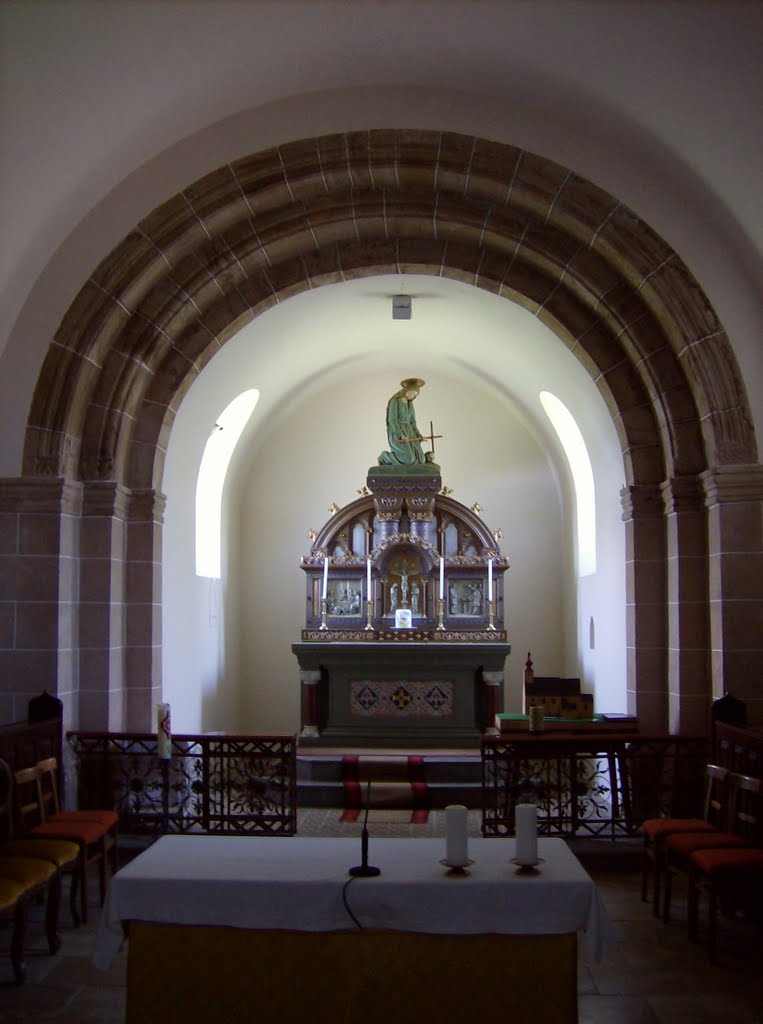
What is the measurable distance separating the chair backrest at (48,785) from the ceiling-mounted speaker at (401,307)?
5710mm

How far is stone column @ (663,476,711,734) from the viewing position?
28.1ft

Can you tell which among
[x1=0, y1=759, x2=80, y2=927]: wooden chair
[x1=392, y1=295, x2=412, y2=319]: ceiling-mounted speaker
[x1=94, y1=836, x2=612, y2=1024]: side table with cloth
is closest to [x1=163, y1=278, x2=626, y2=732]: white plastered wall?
[x1=392, y1=295, x2=412, y2=319]: ceiling-mounted speaker

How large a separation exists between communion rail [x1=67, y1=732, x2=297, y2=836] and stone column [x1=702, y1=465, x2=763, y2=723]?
3135 millimetres

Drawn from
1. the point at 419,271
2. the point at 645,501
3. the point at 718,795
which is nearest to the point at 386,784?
the point at 645,501

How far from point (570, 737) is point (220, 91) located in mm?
4968

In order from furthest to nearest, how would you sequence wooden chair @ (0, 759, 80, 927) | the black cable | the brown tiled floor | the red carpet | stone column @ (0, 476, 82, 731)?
the red carpet < stone column @ (0, 476, 82, 731) < wooden chair @ (0, 759, 80, 927) < the brown tiled floor < the black cable

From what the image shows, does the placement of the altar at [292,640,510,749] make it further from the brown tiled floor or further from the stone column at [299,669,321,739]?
the brown tiled floor

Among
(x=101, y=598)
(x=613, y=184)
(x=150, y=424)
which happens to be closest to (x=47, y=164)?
(x=150, y=424)

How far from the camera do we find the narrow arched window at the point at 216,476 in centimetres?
1235

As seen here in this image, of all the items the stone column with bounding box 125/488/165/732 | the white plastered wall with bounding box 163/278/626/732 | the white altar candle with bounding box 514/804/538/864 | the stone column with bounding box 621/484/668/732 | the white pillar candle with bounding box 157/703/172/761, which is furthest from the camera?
the white plastered wall with bounding box 163/278/626/732

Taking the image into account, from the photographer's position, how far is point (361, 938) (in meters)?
4.39

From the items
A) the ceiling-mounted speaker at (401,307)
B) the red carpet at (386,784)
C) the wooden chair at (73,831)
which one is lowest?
the red carpet at (386,784)

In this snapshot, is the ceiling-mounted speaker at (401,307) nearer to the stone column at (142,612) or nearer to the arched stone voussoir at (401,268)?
the arched stone voussoir at (401,268)

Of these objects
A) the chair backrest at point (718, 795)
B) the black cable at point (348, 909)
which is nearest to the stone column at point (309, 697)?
the chair backrest at point (718, 795)
